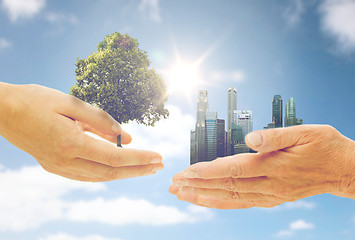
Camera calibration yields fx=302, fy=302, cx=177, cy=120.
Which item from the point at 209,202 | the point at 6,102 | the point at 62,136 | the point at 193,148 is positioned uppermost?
the point at 6,102

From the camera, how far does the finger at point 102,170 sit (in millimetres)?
→ 4820

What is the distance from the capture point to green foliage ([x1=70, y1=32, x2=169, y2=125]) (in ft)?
22.5

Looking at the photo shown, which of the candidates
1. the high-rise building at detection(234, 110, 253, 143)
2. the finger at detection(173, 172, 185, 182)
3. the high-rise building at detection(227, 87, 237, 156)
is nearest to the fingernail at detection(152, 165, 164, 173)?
the finger at detection(173, 172, 185, 182)

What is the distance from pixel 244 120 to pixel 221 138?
1.89 ft

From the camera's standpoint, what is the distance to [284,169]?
398 centimetres

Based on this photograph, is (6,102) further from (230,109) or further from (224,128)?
(230,109)

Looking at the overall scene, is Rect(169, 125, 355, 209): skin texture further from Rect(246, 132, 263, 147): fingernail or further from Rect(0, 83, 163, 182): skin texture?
Rect(0, 83, 163, 182): skin texture

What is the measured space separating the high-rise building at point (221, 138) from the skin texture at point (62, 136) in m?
1.34

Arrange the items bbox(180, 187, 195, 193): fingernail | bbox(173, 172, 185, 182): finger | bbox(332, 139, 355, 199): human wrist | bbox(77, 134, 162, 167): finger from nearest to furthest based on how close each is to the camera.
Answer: bbox(332, 139, 355, 199): human wrist < bbox(77, 134, 162, 167): finger < bbox(173, 172, 185, 182): finger < bbox(180, 187, 195, 193): fingernail

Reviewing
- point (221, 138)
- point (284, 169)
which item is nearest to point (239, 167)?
point (284, 169)

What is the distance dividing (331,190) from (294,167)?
1.09 metres

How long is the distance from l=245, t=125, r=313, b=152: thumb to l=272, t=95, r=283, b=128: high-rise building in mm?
2088

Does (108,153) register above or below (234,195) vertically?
above

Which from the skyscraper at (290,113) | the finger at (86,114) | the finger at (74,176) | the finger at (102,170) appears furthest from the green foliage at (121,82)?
the skyscraper at (290,113)
